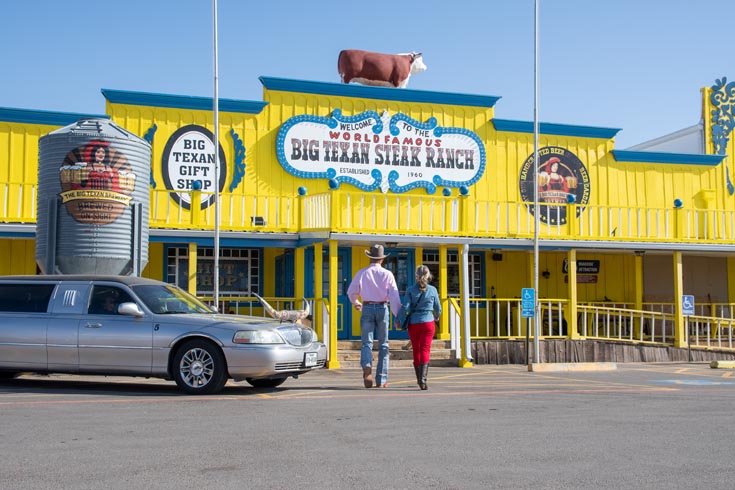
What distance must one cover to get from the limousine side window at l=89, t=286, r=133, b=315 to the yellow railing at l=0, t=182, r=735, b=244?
6.03m

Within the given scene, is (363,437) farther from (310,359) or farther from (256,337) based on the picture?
(310,359)

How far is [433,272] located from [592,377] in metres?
7.44

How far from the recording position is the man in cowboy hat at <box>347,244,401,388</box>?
10805mm

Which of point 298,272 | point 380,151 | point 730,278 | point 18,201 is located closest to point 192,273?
point 298,272

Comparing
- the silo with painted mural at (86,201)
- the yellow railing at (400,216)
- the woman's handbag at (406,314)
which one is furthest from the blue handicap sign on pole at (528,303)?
the silo with painted mural at (86,201)

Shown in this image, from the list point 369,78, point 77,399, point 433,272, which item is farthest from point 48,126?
point 77,399

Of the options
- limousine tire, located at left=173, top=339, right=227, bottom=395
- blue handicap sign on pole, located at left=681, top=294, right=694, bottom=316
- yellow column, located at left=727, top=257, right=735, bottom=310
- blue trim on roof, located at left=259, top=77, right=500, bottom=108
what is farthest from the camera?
yellow column, located at left=727, top=257, right=735, bottom=310

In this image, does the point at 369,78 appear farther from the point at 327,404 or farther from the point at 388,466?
the point at 388,466

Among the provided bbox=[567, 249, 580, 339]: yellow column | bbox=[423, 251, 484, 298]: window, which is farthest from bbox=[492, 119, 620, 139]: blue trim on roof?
bbox=[567, 249, 580, 339]: yellow column

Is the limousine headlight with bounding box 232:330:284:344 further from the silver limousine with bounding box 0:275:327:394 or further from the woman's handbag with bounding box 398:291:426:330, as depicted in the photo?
the woman's handbag with bounding box 398:291:426:330

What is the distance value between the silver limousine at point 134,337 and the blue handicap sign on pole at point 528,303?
20.1 feet

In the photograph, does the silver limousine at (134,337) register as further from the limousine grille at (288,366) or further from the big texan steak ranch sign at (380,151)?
the big texan steak ranch sign at (380,151)

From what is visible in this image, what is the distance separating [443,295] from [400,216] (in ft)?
6.16

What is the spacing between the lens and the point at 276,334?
10.1 metres
